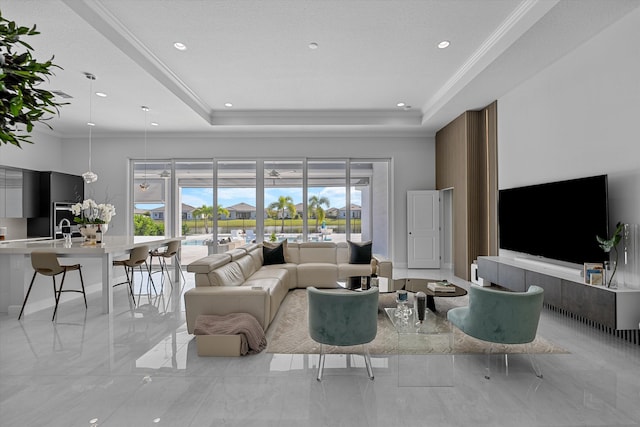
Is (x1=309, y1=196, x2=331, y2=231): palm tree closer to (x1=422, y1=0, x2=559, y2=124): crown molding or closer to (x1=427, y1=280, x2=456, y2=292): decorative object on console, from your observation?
(x1=422, y1=0, x2=559, y2=124): crown molding

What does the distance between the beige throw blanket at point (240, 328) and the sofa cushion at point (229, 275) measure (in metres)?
0.44

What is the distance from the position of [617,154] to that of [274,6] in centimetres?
374

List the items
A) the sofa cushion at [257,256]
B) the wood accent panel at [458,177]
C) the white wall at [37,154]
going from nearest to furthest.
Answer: the sofa cushion at [257,256] < the wood accent panel at [458,177] < the white wall at [37,154]

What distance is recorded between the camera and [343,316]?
2521mm

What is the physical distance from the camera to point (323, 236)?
788 cm

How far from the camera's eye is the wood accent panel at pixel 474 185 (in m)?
5.75

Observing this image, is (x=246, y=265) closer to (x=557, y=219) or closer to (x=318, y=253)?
(x=318, y=253)

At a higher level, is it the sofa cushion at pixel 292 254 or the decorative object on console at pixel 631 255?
the decorative object on console at pixel 631 255

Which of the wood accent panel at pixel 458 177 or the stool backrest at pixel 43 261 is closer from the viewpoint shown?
the stool backrest at pixel 43 261

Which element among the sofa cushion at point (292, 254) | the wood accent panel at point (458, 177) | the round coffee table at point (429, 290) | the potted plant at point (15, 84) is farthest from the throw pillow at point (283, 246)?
the potted plant at point (15, 84)

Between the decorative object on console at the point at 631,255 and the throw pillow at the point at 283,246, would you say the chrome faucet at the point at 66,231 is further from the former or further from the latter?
the decorative object on console at the point at 631,255

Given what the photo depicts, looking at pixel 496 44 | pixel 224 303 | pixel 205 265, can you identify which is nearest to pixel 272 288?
pixel 224 303

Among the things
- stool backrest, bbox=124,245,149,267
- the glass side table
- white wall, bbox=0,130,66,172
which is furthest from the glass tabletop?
white wall, bbox=0,130,66,172

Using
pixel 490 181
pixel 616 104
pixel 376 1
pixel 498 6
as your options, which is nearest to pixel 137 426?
pixel 376 1
